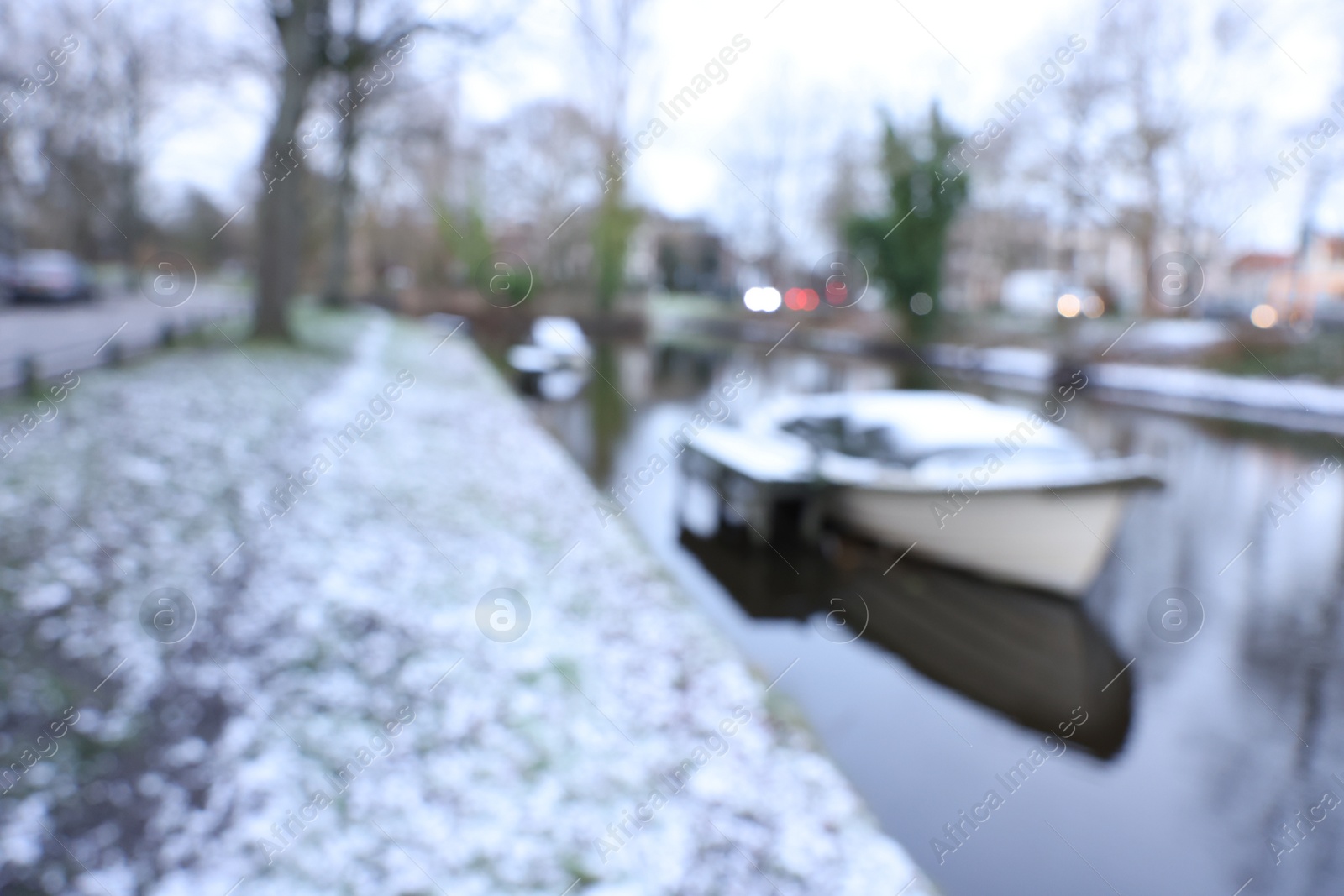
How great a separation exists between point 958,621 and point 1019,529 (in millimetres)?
1169

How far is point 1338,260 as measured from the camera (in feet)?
202

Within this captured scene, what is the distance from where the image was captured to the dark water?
522 cm

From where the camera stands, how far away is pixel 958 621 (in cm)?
850

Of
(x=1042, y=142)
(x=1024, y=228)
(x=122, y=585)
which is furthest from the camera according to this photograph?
(x=1024, y=228)

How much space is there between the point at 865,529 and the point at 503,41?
12976 millimetres

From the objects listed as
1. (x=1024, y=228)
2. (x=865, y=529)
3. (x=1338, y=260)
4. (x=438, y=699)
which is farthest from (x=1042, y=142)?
(x=1338, y=260)

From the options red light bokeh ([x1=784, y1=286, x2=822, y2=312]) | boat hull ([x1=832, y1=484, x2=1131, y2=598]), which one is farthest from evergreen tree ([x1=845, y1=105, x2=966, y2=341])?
red light bokeh ([x1=784, y1=286, x2=822, y2=312])

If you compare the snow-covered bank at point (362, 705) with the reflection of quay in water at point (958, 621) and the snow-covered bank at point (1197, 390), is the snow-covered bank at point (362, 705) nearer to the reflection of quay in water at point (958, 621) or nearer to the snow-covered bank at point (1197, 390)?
the reflection of quay in water at point (958, 621)

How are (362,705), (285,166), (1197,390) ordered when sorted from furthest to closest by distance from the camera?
(1197,390) → (285,166) → (362,705)

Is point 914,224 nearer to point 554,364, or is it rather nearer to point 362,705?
point 554,364

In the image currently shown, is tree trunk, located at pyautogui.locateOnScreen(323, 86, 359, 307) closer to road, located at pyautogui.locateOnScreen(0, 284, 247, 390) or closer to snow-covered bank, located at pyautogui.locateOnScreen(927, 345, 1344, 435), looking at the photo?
road, located at pyautogui.locateOnScreen(0, 284, 247, 390)

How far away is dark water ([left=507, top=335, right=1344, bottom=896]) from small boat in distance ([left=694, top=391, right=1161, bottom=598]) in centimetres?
39

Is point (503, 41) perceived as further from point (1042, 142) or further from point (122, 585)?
point (1042, 142)

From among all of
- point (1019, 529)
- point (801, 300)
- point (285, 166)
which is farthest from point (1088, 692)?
point (285, 166)
